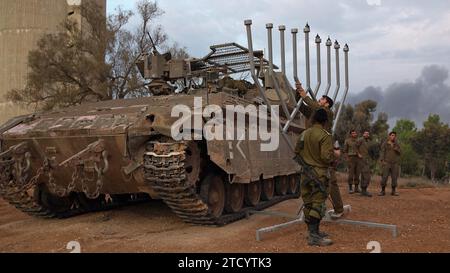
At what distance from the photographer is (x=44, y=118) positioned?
8609mm

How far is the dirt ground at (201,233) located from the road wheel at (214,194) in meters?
0.39

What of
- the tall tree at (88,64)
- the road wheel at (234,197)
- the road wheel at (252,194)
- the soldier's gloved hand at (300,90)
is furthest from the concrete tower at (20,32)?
the soldier's gloved hand at (300,90)

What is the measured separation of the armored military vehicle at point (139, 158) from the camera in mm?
7078

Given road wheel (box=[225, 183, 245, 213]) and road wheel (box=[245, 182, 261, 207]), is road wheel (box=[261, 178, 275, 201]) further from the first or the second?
road wheel (box=[225, 183, 245, 213])

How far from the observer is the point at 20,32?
2675cm

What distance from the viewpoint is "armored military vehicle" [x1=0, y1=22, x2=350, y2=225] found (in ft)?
23.2

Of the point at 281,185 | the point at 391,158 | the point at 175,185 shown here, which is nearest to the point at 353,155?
the point at 391,158

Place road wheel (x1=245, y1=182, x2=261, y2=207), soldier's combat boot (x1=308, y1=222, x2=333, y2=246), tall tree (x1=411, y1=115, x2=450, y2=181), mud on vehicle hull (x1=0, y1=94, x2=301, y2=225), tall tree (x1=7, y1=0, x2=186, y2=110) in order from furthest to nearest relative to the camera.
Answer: tall tree (x1=411, y1=115, x2=450, y2=181)
tall tree (x1=7, y1=0, x2=186, y2=110)
road wheel (x1=245, y1=182, x2=261, y2=207)
mud on vehicle hull (x1=0, y1=94, x2=301, y2=225)
soldier's combat boot (x1=308, y1=222, x2=333, y2=246)

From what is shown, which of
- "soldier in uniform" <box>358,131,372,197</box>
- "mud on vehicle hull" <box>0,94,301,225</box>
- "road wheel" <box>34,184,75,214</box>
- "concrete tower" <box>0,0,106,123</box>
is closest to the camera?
"mud on vehicle hull" <box>0,94,301,225</box>

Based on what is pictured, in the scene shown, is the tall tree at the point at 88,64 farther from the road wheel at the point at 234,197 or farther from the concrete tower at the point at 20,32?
the road wheel at the point at 234,197

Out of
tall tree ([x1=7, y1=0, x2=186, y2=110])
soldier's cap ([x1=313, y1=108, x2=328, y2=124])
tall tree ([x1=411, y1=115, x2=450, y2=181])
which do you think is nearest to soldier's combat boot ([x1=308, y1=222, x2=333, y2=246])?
soldier's cap ([x1=313, y1=108, x2=328, y2=124])

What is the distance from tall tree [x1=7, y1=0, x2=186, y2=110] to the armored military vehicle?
12257 millimetres

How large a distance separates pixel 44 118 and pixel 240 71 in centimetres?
447
